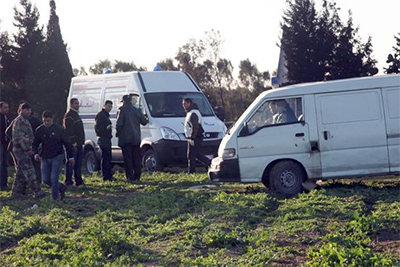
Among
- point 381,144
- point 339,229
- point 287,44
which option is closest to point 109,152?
point 381,144

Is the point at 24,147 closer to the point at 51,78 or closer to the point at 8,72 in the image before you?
the point at 8,72

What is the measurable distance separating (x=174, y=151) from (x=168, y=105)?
145 centimetres

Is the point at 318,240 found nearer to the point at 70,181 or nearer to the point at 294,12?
the point at 70,181

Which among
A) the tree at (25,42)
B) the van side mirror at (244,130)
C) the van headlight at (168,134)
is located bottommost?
the van side mirror at (244,130)

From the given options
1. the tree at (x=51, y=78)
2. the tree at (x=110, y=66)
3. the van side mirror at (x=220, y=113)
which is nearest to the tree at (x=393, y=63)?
the van side mirror at (x=220, y=113)

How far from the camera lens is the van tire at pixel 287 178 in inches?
518

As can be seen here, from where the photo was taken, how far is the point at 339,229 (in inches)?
371

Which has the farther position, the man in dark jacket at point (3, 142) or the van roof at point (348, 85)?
the man in dark jacket at point (3, 142)

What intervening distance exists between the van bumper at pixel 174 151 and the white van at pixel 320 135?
501 cm

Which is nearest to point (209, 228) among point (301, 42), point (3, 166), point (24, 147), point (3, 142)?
point (24, 147)

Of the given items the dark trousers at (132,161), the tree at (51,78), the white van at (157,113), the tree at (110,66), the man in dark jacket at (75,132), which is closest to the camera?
the man in dark jacket at (75,132)

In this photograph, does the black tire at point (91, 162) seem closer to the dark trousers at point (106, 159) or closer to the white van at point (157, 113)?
the white van at point (157, 113)

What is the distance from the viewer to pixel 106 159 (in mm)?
17125

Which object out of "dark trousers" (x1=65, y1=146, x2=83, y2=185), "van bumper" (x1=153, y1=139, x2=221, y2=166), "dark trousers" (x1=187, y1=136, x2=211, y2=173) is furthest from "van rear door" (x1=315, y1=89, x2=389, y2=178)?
"dark trousers" (x1=65, y1=146, x2=83, y2=185)
